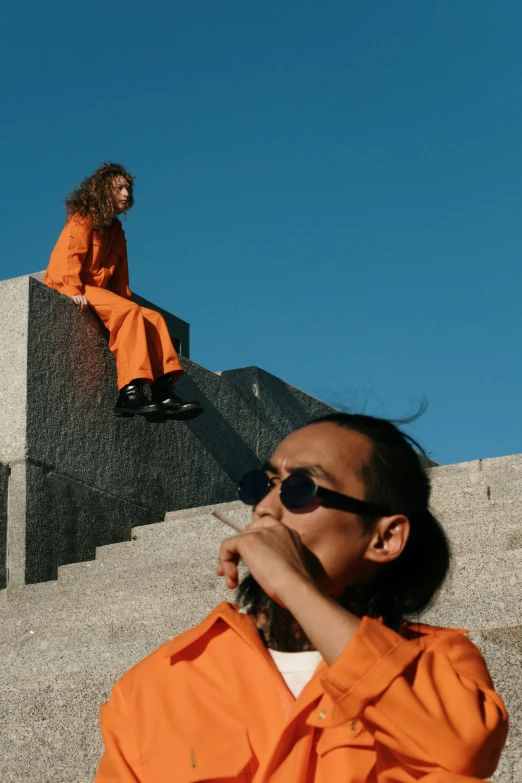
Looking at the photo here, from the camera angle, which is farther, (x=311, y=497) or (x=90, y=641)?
(x=90, y=641)

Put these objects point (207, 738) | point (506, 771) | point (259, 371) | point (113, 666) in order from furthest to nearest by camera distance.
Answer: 1. point (259, 371)
2. point (113, 666)
3. point (506, 771)
4. point (207, 738)

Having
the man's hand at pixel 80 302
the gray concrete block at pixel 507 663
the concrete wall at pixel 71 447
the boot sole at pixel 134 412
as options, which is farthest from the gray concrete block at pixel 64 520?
the gray concrete block at pixel 507 663

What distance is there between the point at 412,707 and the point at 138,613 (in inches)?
118

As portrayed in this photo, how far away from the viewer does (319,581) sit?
1.88 meters

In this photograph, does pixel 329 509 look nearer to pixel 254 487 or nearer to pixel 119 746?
pixel 254 487

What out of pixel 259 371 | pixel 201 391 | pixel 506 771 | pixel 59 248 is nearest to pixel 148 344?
pixel 59 248

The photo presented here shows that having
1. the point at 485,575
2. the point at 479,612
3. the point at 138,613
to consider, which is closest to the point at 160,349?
the point at 138,613

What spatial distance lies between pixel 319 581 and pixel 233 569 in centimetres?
17

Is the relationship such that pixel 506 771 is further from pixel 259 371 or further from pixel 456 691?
pixel 259 371

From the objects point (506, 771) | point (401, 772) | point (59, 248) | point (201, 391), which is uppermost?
point (59, 248)

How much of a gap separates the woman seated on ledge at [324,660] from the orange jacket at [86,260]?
4523 mm

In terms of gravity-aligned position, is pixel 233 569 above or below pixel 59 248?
below

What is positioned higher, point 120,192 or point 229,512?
point 120,192

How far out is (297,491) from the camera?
187 centimetres
